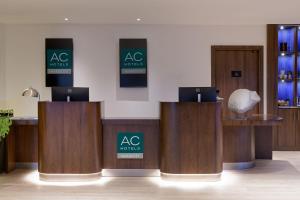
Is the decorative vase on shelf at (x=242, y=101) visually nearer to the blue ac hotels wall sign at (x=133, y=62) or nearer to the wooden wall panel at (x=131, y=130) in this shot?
the wooden wall panel at (x=131, y=130)

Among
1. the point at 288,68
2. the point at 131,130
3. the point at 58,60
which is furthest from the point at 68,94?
the point at 288,68

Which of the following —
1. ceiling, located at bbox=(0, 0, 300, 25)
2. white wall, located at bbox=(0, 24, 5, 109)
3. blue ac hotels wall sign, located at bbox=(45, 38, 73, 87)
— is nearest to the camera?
ceiling, located at bbox=(0, 0, 300, 25)

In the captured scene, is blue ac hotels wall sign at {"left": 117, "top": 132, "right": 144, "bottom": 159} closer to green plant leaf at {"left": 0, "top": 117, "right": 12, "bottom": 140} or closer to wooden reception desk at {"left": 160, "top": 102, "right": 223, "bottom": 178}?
wooden reception desk at {"left": 160, "top": 102, "right": 223, "bottom": 178}

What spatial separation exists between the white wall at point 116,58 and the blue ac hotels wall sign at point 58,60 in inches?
5.0

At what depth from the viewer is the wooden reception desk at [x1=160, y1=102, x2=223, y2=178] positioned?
5145 mm

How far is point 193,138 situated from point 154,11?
259 centimetres

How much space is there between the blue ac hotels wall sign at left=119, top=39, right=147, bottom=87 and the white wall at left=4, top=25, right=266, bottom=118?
5.0 inches

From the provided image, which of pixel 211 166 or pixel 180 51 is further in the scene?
pixel 180 51

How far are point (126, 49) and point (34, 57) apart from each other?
1.94 metres

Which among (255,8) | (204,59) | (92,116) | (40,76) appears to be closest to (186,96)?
(92,116)

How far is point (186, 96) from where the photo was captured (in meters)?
5.24

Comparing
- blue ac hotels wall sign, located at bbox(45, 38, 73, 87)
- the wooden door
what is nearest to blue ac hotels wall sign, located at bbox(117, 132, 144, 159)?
blue ac hotels wall sign, located at bbox(45, 38, 73, 87)

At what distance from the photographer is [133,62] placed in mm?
7711

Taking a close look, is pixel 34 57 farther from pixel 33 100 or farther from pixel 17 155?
pixel 17 155
